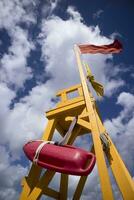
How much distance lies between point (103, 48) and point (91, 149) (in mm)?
4159

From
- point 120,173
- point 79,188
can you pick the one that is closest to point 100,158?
point 120,173

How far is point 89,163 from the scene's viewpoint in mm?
6059

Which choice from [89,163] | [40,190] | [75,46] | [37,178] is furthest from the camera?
[75,46]

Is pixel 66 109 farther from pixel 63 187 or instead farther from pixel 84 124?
pixel 63 187

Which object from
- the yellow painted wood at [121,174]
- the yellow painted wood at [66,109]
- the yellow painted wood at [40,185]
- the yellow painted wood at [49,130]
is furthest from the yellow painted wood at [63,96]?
the yellow painted wood at [40,185]

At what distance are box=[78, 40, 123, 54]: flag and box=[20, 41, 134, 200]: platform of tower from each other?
0.57m

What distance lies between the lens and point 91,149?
28.1 feet

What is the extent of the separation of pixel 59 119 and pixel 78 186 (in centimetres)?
236

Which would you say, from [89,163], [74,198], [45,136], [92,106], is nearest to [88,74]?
[92,106]

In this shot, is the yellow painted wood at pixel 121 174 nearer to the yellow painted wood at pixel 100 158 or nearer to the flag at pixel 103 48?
the yellow painted wood at pixel 100 158

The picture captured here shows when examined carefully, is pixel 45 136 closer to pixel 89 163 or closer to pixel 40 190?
pixel 40 190

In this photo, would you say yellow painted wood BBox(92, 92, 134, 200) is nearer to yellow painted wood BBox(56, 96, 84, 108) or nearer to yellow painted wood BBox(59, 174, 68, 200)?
yellow painted wood BBox(56, 96, 84, 108)

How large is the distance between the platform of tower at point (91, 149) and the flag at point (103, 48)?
572 mm

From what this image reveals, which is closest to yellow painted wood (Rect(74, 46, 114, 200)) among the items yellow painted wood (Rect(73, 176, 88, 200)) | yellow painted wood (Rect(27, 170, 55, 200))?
yellow painted wood (Rect(27, 170, 55, 200))
